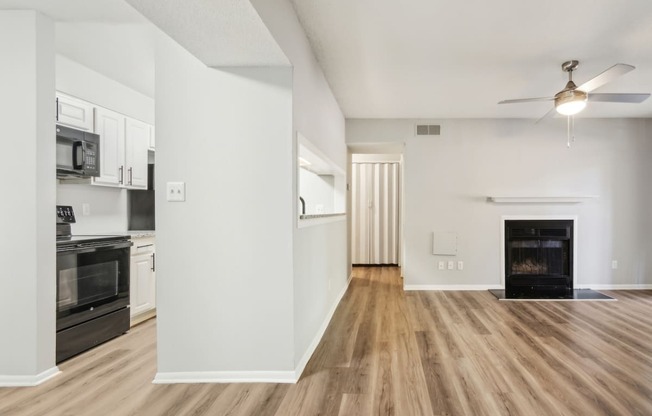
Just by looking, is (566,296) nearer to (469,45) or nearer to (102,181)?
(469,45)

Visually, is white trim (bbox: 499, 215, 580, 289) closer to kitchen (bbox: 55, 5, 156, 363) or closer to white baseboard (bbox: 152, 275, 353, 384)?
white baseboard (bbox: 152, 275, 353, 384)

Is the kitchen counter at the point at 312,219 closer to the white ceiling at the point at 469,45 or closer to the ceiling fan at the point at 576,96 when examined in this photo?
the white ceiling at the point at 469,45

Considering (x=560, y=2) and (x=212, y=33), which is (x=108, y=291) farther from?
(x=560, y=2)

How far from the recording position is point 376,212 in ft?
25.0

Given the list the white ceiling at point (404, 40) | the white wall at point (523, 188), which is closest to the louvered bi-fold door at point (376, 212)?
the white wall at point (523, 188)

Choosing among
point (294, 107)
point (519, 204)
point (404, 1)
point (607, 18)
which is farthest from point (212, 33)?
point (519, 204)

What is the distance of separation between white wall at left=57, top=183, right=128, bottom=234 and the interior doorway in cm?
448

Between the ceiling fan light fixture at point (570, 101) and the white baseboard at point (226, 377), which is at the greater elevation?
the ceiling fan light fixture at point (570, 101)

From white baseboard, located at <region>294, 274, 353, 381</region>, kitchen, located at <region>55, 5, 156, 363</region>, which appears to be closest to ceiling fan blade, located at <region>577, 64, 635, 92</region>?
white baseboard, located at <region>294, 274, 353, 381</region>

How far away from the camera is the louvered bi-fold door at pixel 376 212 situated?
759 cm

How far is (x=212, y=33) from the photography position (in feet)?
6.48

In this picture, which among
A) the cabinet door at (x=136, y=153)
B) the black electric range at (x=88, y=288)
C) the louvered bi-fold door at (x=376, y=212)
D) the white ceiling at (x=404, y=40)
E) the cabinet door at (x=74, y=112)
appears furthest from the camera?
the louvered bi-fold door at (x=376, y=212)

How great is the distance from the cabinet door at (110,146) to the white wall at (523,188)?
369cm

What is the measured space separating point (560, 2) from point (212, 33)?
2197mm
